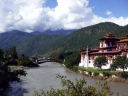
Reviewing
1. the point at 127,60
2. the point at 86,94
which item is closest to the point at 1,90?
the point at 86,94

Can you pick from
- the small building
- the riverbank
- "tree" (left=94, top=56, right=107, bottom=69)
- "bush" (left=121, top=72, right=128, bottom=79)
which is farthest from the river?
the small building

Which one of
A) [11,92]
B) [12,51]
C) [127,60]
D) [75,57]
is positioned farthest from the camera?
[12,51]

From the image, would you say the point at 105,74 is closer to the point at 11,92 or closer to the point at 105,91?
the point at 11,92

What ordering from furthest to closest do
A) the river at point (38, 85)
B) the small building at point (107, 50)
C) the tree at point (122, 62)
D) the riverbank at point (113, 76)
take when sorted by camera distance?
1. the small building at point (107, 50)
2. the tree at point (122, 62)
3. the riverbank at point (113, 76)
4. the river at point (38, 85)

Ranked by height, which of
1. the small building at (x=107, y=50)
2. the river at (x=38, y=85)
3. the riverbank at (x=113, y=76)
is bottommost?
the river at (x=38, y=85)

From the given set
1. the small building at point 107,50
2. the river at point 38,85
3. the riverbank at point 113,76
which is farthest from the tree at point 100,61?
the river at point 38,85

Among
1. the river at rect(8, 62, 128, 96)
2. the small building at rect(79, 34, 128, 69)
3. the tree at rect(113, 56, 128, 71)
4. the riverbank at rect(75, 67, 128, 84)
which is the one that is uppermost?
the small building at rect(79, 34, 128, 69)

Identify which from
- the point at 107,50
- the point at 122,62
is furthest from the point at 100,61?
the point at 122,62

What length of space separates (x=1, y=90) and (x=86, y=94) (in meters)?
33.9

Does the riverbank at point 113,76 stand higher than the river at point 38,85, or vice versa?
the riverbank at point 113,76

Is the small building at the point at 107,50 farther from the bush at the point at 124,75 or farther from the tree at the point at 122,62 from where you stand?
the bush at the point at 124,75

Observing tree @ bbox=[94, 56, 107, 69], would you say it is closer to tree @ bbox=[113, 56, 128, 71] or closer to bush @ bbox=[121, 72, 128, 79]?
tree @ bbox=[113, 56, 128, 71]

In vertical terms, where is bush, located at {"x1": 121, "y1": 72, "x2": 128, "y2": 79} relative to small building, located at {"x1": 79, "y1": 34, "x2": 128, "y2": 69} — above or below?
below

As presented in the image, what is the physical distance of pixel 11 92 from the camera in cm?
6116
